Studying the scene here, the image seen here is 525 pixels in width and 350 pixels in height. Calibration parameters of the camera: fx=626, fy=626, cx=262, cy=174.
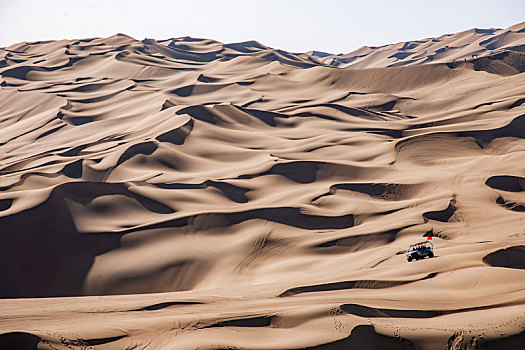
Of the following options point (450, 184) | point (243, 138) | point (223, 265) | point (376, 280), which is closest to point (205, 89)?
point (243, 138)

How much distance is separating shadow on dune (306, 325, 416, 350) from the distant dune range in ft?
0.06

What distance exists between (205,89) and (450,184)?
24.6 metres

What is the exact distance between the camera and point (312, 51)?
117125 mm

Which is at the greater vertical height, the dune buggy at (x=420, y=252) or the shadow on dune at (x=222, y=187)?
the dune buggy at (x=420, y=252)

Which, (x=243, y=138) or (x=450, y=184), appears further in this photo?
(x=243, y=138)

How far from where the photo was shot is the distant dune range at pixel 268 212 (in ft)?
24.7

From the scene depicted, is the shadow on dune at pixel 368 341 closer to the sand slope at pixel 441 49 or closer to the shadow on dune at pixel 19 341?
the shadow on dune at pixel 19 341

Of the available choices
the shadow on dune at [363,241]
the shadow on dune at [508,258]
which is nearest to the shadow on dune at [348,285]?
the shadow on dune at [508,258]

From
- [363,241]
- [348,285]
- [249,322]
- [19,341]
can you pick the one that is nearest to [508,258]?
[348,285]

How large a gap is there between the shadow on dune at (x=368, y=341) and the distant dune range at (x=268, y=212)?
2 cm

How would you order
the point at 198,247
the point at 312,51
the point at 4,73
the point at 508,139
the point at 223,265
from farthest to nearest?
the point at 312,51 → the point at 4,73 → the point at 508,139 → the point at 198,247 → the point at 223,265

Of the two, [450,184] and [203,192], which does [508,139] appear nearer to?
[450,184]

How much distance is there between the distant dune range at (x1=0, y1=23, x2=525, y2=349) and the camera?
754 centimetres

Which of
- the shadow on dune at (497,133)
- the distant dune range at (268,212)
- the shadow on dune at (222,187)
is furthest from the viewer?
the shadow on dune at (497,133)
